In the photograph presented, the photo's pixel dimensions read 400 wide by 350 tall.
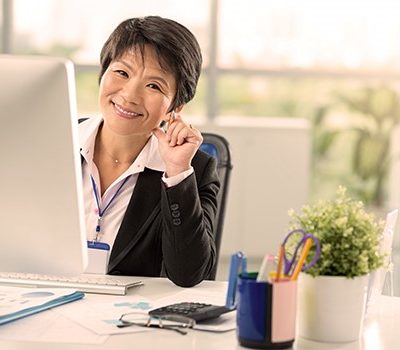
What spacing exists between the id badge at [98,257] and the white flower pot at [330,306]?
2.41ft

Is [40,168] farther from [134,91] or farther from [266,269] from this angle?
[134,91]

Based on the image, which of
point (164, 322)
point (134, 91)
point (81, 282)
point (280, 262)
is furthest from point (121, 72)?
point (280, 262)

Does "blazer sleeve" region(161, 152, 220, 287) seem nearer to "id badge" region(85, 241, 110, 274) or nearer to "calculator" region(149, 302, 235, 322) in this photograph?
"id badge" region(85, 241, 110, 274)

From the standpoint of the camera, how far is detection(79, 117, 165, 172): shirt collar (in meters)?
2.64

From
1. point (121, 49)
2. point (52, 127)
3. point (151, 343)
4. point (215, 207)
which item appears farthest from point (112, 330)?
point (121, 49)

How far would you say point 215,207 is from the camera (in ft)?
8.64

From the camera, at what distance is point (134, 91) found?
2.63 m

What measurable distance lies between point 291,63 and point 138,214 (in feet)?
15.6

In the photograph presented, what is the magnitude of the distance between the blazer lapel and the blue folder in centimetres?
41

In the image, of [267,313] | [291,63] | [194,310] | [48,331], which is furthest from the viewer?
[291,63]

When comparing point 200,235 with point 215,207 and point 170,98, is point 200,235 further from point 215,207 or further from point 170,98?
point 170,98

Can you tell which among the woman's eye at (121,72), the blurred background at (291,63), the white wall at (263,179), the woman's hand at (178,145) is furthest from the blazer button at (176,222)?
the blurred background at (291,63)

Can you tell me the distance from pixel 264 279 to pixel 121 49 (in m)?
1.13

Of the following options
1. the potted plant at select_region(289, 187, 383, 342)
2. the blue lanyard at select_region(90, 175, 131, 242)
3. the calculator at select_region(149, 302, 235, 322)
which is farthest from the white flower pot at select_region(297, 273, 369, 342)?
the blue lanyard at select_region(90, 175, 131, 242)
